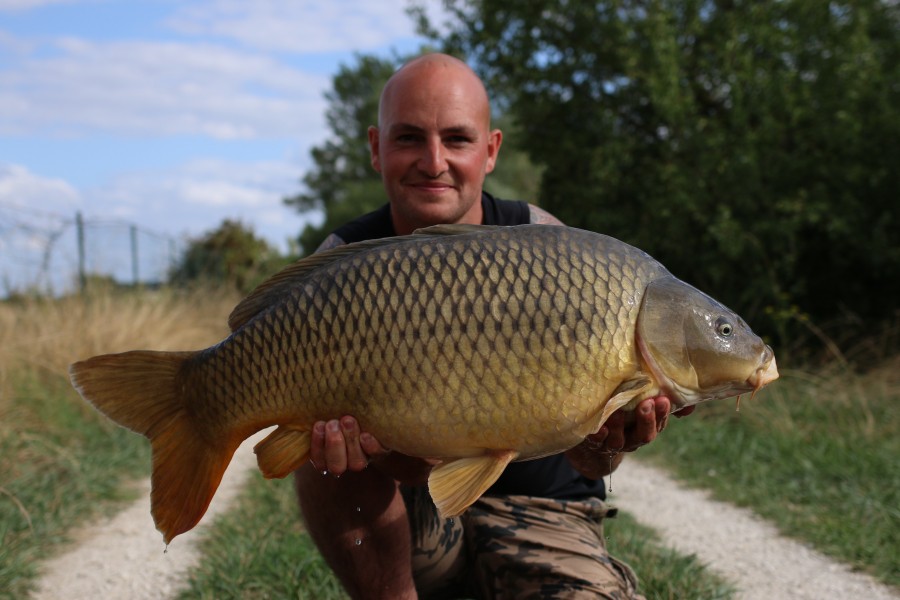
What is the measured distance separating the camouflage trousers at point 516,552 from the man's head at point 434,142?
2.54 ft

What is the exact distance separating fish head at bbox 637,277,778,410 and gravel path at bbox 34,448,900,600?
1.31 m

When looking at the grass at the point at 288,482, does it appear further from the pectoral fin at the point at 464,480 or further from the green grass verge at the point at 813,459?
the pectoral fin at the point at 464,480

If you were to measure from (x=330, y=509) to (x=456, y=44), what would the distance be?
25.1ft

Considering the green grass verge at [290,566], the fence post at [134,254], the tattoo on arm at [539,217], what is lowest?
the fence post at [134,254]

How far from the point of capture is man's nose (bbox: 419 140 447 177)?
7.58ft

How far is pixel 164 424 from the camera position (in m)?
1.80

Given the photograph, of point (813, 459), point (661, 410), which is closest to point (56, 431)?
point (661, 410)

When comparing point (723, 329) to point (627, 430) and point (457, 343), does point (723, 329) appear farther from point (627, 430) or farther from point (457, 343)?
point (457, 343)

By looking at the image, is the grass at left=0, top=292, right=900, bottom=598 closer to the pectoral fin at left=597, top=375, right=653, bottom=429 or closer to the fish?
the fish

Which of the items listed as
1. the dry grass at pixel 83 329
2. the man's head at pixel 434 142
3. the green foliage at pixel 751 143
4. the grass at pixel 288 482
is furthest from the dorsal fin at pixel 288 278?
the green foliage at pixel 751 143

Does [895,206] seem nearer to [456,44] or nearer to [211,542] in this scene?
[456,44]

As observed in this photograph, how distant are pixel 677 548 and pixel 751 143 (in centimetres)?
486

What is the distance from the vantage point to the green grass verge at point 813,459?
10.2 ft

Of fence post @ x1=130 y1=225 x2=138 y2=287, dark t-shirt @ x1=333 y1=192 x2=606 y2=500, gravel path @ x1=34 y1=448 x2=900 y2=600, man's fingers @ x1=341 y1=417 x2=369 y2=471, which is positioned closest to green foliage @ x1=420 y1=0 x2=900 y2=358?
gravel path @ x1=34 y1=448 x2=900 y2=600
